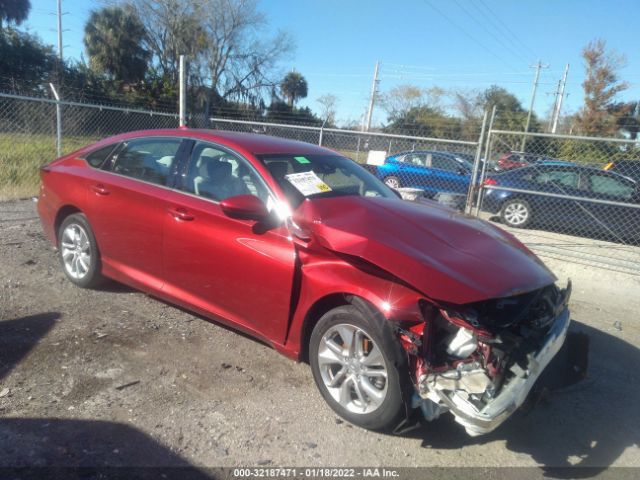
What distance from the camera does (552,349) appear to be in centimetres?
290

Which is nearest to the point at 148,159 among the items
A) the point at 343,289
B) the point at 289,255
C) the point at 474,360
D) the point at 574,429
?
the point at 289,255

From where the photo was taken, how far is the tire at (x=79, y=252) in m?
4.48

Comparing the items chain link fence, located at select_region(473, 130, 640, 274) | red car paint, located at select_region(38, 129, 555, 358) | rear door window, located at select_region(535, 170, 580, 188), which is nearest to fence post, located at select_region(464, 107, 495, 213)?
chain link fence, located at select_region(473, 130, 640, 274)

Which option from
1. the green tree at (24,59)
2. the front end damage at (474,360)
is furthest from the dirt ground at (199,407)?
the green tree at (24,59)

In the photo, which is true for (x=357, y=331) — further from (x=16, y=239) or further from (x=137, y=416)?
(x=16, y=239)

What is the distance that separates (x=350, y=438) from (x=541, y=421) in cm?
130

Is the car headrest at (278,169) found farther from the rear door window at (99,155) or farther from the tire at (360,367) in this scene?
the rear door window at (99,155)

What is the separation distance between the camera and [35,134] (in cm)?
1077

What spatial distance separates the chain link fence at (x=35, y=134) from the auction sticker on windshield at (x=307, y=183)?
6.32m

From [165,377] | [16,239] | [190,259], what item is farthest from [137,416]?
[16,239]

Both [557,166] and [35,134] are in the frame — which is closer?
[557,166]

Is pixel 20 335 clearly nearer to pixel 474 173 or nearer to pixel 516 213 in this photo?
pixel 474 173

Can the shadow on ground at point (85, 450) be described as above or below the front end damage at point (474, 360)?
below

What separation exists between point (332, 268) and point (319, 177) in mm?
1118
